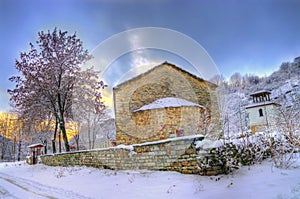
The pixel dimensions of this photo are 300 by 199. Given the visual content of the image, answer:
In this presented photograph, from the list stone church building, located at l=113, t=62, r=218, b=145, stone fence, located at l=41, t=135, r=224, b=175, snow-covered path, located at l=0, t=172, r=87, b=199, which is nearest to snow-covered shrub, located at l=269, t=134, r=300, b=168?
stone fence, located at l=41, t=135, r=224, b=175

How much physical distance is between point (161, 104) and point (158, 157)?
208 inches

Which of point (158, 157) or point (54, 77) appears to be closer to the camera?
point (158, 157)

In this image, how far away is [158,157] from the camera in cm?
635

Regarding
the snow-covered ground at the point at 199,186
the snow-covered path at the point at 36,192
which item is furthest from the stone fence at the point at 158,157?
the snow-covered path at the point at 36,192

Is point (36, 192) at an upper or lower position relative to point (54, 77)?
lower

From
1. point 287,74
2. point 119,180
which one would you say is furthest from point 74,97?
point 287,74

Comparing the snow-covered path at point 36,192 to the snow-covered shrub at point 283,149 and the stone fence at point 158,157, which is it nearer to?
the stone fence at point 158,157

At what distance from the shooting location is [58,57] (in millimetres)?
14531

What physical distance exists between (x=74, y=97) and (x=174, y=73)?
25.1ft

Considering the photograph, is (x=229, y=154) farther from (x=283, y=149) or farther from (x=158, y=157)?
(x=158, y=157)

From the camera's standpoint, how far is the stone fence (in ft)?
18.1

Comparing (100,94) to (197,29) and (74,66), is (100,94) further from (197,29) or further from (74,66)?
(197,29)

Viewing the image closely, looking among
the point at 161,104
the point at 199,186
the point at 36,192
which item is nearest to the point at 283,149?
the point at 199,186

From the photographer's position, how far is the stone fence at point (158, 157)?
18.1 ft
